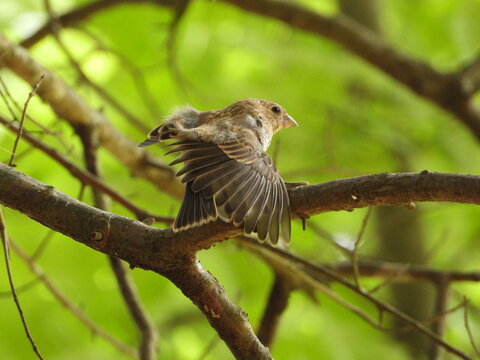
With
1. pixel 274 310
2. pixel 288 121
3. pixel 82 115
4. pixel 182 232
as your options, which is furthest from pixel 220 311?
pixel 82 115

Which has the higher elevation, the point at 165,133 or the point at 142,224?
the point at 165,133

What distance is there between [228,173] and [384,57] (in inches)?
132

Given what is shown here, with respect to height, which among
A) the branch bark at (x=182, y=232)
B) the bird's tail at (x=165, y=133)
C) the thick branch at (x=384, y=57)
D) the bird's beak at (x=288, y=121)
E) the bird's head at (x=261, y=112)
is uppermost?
the thick branch at (x=384, y=57)

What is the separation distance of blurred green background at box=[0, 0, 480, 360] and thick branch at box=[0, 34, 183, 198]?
0.81 ft

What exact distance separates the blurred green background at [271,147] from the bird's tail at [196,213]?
7.41ft

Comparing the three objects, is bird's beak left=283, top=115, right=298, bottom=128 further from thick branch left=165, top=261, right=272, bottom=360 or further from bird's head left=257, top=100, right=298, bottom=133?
thick branch left=165, top=261, right=272, bottom=360

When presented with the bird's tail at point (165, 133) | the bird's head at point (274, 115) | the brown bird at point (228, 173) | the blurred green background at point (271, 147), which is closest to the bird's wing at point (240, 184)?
the brown bird at point (228, 173)

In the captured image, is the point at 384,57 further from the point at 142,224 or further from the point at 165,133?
the point at 142,224

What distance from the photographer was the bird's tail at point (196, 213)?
252cm

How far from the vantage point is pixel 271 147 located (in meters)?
5.94

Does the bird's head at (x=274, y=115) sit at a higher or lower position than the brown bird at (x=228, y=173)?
higher

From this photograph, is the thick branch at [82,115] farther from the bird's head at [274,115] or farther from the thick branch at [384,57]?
the thick branch at [384,57]

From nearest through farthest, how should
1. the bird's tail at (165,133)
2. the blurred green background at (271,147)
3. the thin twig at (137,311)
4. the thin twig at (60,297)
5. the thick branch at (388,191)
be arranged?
the thick branch at (388,191) < the bird's tail at (165,133) < the thin twig at (137,311) < the thin twig at (60,297) < the blurred green background at (271,147)

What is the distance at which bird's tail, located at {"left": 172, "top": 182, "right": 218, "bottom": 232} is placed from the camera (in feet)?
8.27
